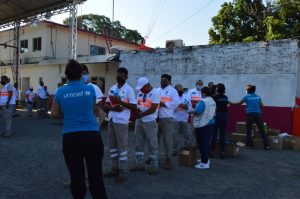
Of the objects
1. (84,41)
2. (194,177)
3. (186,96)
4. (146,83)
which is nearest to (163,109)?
(146,83)

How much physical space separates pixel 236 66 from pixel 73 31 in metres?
8.48

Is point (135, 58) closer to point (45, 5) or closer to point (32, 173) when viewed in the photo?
point (45, 5)

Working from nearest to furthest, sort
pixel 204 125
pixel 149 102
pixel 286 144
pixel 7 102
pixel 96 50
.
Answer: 1. pixel 149 102
2. pixel 204 125
3. pixel 286 144
4. pixel 7 102
5. pixel 96 50

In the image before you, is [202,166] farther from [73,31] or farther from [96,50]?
[96,50]

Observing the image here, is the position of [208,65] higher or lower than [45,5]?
lower

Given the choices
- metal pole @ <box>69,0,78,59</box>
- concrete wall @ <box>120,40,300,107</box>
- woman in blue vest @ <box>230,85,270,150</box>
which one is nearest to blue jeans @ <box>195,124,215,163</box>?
woman in blue vest @ <box>230,85,270,150</box>

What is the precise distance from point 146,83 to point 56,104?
2.89 m

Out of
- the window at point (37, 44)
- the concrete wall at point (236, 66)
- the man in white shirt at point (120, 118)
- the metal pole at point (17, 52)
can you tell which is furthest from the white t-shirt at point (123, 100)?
the window at point (37, 44)

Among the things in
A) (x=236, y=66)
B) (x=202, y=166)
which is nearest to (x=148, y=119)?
(x=202, y=166)

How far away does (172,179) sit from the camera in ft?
22.6

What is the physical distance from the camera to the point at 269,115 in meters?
13.2

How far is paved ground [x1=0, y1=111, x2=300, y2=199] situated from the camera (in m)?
5.91

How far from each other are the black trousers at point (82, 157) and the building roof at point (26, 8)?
16.1m

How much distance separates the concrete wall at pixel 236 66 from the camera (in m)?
13.0
